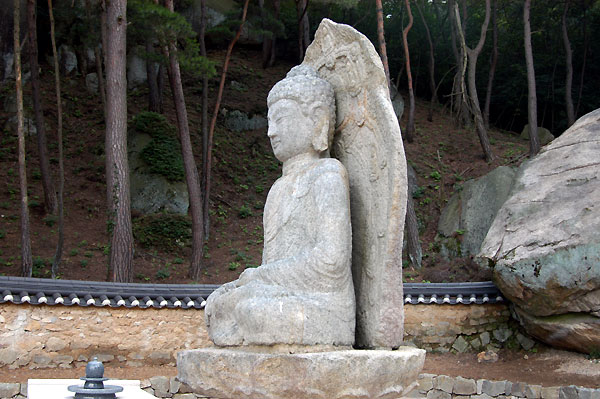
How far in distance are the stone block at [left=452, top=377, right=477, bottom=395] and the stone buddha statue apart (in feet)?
24.0

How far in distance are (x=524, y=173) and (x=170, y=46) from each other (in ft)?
27.7

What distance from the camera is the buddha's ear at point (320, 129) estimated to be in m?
5.22

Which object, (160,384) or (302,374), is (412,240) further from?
(302,374)

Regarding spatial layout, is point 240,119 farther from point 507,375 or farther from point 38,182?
point 507,375

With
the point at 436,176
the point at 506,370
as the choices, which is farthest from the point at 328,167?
the point at 436,176

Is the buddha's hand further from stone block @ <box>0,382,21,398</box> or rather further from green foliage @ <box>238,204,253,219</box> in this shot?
green foliage @ <box>238,204,253,219</box>

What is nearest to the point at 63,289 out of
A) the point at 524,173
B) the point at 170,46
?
the point at 170,46

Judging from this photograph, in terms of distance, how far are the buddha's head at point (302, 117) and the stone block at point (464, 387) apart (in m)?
7.36

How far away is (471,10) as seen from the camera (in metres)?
30.9

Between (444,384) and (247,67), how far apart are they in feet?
66.2

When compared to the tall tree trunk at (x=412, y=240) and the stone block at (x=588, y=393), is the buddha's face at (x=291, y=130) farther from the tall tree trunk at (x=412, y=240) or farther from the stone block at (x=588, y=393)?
the tall tree trunk at (x=412, y=240)

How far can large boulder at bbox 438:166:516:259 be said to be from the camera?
729 inches

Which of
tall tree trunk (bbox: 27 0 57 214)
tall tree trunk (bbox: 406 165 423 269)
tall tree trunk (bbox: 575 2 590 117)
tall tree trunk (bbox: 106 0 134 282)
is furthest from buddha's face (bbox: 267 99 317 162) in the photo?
tall tree trunk (bbox: 575 2 590 117)

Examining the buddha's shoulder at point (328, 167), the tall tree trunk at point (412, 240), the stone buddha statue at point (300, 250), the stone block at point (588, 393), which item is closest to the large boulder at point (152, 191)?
the tall tree trunk at point (412, 240)
